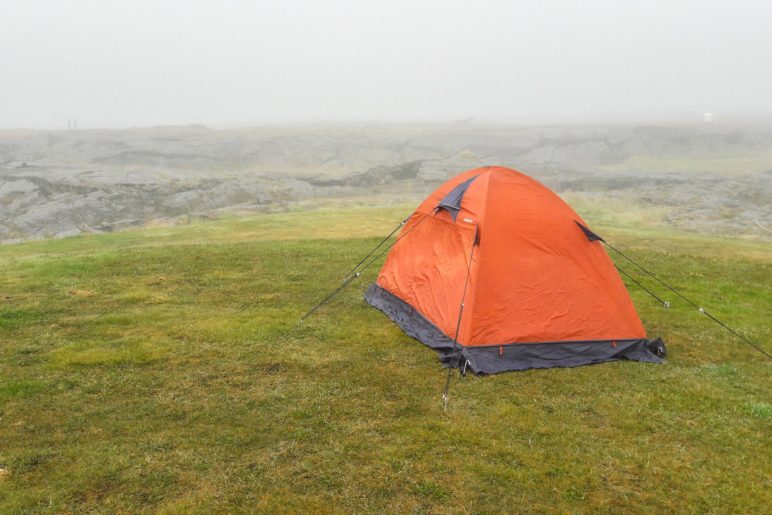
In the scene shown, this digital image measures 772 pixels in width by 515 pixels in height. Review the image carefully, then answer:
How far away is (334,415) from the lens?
834cm

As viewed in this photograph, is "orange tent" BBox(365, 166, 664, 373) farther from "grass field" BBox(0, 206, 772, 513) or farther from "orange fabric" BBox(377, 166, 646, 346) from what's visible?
"grass field" BBox(0, 206, 772, 513)

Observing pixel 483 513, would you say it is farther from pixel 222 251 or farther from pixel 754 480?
Result: pixel 222 251

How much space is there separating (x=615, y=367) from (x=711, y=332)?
11.4 feet

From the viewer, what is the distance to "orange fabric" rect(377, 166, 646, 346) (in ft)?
33.8

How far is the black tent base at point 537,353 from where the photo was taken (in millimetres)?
9934

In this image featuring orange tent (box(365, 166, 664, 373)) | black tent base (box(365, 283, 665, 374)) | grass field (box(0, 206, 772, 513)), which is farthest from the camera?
orange tent (box(365, 166, 664, 373))

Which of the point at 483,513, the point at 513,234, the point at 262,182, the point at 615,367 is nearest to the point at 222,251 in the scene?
the point at 513,234

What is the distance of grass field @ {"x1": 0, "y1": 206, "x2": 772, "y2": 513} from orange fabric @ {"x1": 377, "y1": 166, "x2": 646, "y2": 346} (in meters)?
0.78

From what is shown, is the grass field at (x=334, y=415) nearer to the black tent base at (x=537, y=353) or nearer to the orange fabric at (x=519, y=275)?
the black tent base at (x=537, y=353)

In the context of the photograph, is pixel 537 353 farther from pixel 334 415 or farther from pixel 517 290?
pixel 334 415

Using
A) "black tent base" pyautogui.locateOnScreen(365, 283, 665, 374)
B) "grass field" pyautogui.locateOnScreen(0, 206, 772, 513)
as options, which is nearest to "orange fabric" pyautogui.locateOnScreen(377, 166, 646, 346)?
"black tent base" pyautogui.locateOnScreen(365, 283, 665, 374)

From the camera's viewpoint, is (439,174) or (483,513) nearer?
(483,513)

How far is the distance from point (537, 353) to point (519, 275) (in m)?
1.44

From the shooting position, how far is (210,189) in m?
46.2
